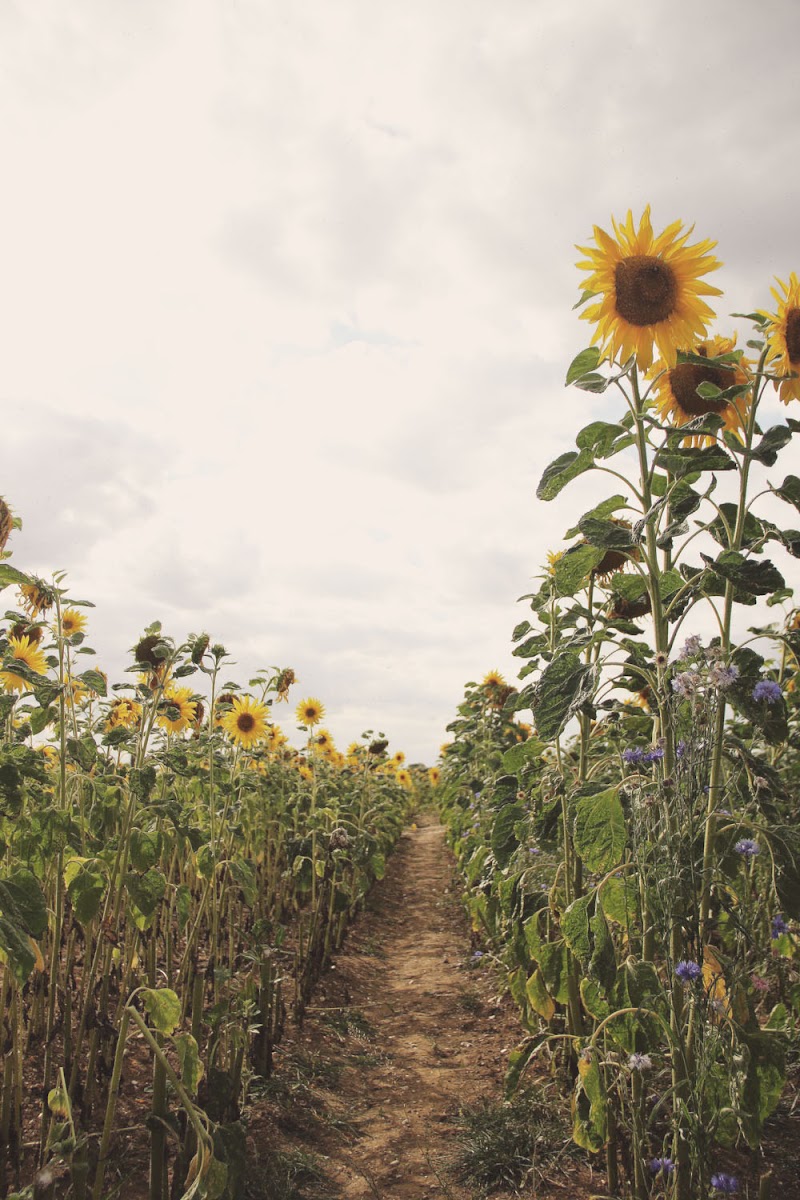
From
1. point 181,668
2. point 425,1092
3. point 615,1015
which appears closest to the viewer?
point 615,1015

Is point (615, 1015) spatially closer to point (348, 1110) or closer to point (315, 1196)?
point (315, 1196)

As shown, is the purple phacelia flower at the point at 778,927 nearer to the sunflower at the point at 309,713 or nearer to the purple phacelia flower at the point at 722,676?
the purple phacelia flower at the point at 722,676

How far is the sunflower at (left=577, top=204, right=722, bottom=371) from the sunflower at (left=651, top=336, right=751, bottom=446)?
3.3 inches

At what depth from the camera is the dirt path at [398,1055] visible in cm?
293

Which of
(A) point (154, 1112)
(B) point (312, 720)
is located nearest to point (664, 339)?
(A) point (154, 1112)

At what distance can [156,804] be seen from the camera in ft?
8.77

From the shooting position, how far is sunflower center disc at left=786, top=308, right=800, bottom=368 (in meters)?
2.45

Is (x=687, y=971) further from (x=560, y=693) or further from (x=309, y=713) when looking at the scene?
(x=309, y=713)

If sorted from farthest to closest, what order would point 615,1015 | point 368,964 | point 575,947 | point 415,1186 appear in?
point 368,964 → point 415,1186 → point 575,947 → point 615,1015

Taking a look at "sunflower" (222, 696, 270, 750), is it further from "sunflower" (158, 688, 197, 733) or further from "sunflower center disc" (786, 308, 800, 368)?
"sunflower center disc" (786, 308, 800, 368)

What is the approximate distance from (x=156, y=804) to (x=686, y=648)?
1662 millimetres

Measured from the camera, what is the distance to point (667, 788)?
2039 millimetres

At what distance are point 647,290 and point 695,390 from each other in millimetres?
345

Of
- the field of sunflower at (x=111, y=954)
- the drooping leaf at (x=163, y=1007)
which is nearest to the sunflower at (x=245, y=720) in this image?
the field of sunflower at (x=111, y=954)
